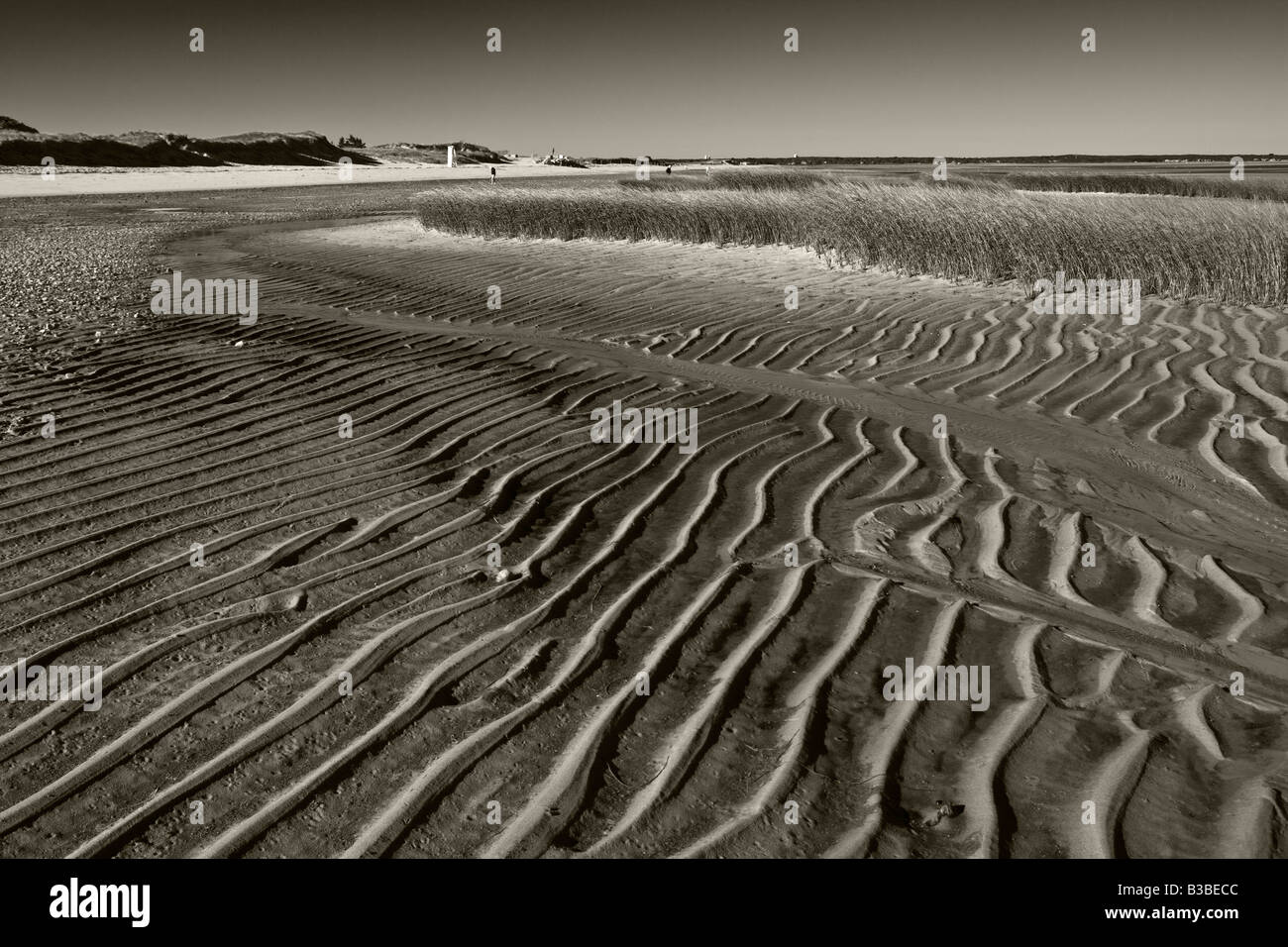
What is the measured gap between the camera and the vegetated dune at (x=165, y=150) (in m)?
58.1

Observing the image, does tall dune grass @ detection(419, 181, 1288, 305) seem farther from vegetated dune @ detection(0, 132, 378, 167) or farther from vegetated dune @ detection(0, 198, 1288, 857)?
vegetated dune @ detection(0, 132, 378, 167)

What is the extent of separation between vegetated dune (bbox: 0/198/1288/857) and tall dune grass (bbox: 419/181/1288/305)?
3.16 m

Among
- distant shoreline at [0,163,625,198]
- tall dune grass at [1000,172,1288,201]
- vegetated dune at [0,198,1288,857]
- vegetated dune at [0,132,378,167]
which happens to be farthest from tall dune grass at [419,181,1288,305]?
vegetated dune at [0,132,378,167]

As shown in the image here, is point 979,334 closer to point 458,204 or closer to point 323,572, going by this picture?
point 323,572

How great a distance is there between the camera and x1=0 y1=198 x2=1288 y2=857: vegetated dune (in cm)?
242

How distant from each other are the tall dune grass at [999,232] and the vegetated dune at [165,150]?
5527 centimetres

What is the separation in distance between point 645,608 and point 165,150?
7578cm

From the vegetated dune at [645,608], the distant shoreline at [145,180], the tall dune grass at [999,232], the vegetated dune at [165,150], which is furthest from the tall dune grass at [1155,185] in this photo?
the vegetated dune at [165,150]

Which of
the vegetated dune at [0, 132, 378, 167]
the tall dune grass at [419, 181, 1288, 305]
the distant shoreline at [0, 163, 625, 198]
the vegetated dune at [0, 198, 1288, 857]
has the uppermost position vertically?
the vegetated dune at [0, 132, 378, 167]

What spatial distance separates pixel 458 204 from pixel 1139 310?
13.6 m

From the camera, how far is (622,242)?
16.1 m

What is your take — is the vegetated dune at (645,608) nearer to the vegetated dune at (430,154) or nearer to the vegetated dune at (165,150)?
the vegetated dune at (165,150)

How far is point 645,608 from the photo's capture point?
348 cm
